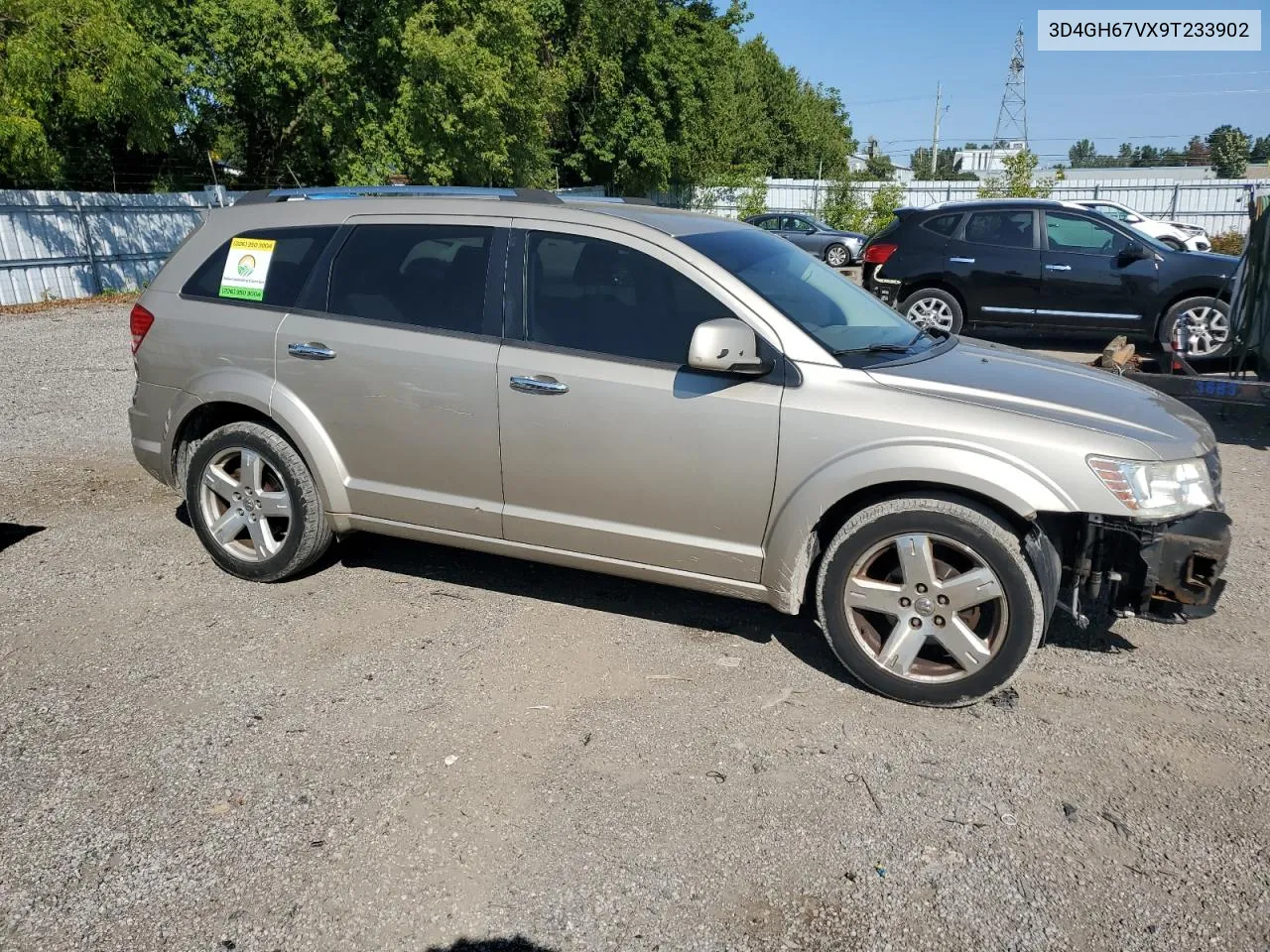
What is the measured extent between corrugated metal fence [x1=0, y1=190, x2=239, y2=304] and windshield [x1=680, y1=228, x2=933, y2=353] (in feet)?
45.8

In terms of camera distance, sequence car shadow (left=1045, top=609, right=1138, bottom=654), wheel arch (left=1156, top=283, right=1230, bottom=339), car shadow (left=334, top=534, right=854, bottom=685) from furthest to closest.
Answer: wheel arch (left=1156, top=283, right=1230, bottom=339) < car shadow (left=334, top=534, right=854, bottom=685) < car shadow (left=1045, top=609, right=1138, bottom=654)

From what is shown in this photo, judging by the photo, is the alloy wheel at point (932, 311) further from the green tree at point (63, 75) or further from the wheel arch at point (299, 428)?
the green tree at point (63, 75)

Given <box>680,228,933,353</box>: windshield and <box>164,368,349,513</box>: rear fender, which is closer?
<box>680,228,933,353</box>: windshield

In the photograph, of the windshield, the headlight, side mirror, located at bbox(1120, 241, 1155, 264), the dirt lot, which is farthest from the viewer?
side mirror, located at bbox(1120, 241, 1155, 264)

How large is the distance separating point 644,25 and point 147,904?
1396 inches

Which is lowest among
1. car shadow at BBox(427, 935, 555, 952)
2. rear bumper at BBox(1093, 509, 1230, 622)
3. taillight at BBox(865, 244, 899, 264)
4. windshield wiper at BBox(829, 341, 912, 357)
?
car shadow at BBox(427, 935, 555, 952)

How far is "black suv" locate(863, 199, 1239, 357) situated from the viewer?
34.4ft

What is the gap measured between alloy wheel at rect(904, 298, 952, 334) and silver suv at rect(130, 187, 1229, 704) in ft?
22.8

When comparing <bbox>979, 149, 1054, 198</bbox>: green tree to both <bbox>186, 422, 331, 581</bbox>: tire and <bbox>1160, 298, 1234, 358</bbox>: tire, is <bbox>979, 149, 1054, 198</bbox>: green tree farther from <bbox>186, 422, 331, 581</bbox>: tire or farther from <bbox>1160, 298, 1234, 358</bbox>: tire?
<bbox>186, 422, 331, 581</bbox>: tire

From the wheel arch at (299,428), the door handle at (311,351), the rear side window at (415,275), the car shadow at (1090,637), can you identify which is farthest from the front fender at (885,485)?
the door handle at (311,351)

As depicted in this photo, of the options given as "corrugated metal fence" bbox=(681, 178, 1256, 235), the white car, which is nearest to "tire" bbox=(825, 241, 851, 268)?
"corrugated metal fence" bbox=(681, 178, 1256, 235)

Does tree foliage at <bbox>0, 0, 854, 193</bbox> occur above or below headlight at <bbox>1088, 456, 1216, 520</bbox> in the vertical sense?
above

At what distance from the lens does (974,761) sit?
11.4 ft

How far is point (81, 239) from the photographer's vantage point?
1822cm
